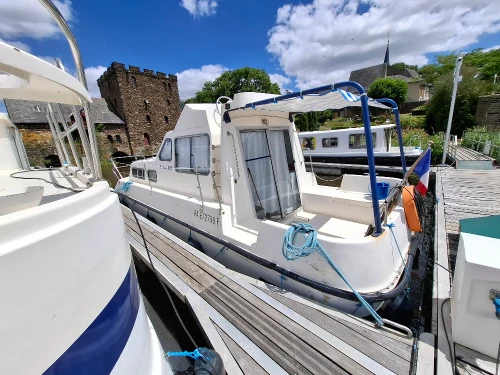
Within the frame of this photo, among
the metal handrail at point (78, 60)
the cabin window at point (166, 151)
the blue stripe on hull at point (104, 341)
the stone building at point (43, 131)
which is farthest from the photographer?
the stone building at point (43, 131)

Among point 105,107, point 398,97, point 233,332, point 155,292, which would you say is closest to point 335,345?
point 233,332

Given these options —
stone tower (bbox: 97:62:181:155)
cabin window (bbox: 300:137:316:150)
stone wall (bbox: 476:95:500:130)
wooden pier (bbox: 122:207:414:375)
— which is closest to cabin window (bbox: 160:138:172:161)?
wooden pier (bbox: 122:207:414:375)

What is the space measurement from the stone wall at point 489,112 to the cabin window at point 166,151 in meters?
23.1

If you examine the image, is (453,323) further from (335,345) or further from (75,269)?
(75,269)

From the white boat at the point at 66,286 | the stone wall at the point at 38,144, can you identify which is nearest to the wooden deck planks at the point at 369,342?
the white boat at the point at 66,286

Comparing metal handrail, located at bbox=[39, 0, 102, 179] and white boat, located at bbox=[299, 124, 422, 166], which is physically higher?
metal handrail, located at bbox=[39, 0, 102, 179]

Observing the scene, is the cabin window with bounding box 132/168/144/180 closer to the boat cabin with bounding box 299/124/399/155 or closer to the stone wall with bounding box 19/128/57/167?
the boat cabin with bounding box 299/124/399/155

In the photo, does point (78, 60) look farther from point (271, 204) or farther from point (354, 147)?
point (354, 147)

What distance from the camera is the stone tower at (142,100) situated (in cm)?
2825

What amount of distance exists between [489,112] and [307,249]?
79.4 feet

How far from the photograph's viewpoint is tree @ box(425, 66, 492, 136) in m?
19.2

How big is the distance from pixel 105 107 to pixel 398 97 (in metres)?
38.5

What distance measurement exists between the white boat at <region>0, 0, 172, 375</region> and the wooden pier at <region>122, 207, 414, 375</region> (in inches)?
43.7

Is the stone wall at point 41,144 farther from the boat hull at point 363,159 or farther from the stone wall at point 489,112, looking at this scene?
the stone wall at point 489,112
